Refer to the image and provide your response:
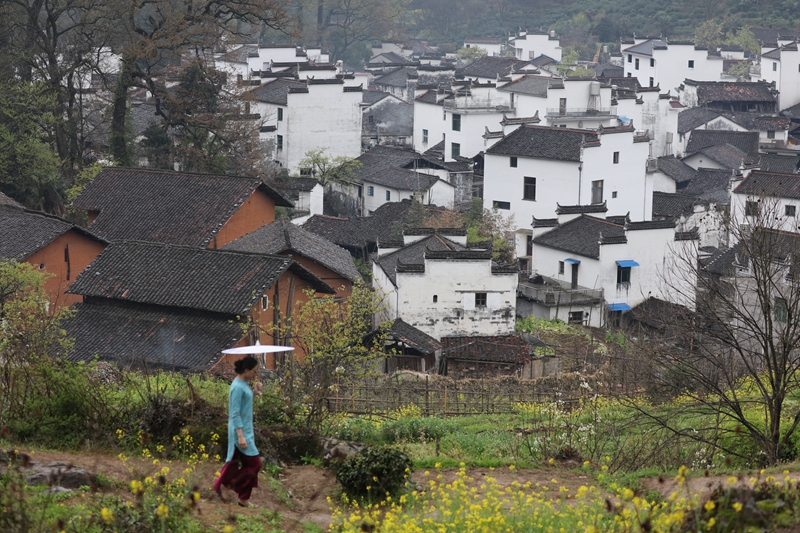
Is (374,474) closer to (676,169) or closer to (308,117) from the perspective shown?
(308,117)

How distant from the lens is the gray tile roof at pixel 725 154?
48062 millimetres

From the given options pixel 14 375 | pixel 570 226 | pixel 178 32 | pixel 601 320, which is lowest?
pixel 601 320

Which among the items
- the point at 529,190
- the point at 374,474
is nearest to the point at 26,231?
the point at 374,474

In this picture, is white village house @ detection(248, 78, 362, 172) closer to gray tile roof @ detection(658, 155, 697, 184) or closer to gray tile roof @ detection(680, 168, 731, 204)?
gray tile roof @ detection(658, 155, 697, 184)

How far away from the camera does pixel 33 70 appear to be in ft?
125

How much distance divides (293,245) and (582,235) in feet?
38.9

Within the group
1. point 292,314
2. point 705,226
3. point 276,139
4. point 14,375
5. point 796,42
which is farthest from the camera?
point 796,42

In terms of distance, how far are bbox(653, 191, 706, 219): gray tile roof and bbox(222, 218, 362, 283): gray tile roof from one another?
17671 mm

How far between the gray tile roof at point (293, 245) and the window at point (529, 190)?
1380 centimetres

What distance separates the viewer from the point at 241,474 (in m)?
8.56

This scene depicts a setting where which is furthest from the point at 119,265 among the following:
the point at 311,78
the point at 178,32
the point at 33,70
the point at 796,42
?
the point at 796,42

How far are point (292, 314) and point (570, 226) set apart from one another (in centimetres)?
1496

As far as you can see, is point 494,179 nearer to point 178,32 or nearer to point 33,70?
point 178,32

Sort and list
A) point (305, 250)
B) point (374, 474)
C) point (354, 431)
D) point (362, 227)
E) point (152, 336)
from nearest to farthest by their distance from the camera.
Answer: point (374, 474) < point (354, 431) < point (152, 336) < point (305, 250) < point (362, 227)
